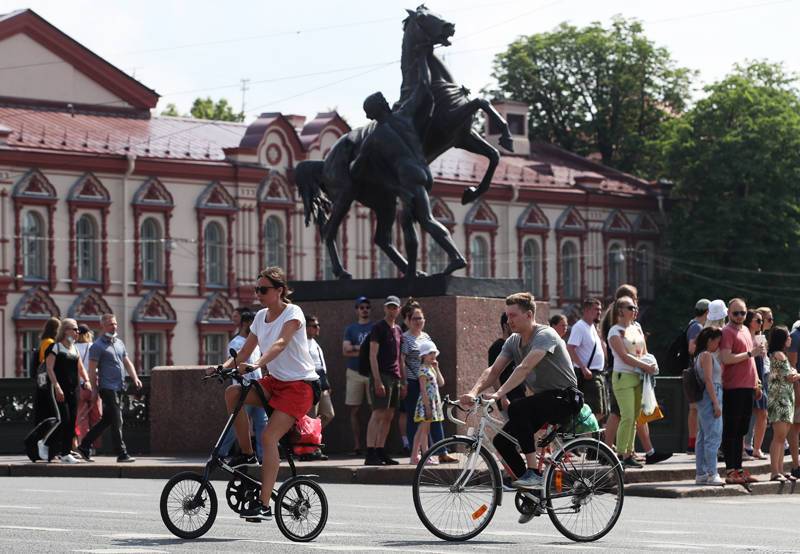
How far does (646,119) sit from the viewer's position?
8256 cm

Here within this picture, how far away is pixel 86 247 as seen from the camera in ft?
222

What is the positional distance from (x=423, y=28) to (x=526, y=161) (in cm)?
5397

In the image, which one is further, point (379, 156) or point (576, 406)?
point (379, 156)

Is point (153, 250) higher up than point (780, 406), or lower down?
higher up

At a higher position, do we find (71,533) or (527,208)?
(527,208)

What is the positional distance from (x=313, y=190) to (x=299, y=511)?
12194 mm

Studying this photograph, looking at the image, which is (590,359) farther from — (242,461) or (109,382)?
(242,461)

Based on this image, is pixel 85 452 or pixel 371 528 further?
pixel 85 452

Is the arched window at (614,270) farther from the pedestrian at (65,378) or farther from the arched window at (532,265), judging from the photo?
the pedestrian at (65,378)

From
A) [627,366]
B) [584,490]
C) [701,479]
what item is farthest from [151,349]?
[584,490]

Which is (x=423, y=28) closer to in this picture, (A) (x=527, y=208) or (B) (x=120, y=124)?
(B) (x=120, y=124)

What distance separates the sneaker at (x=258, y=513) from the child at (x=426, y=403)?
7.14 metres

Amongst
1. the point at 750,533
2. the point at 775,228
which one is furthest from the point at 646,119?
the point at 750,533

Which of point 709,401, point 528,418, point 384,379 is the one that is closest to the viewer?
point 528,418
